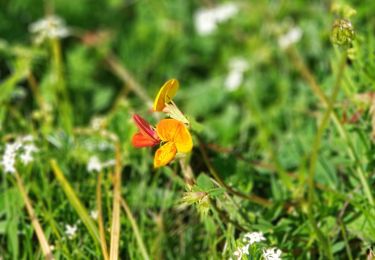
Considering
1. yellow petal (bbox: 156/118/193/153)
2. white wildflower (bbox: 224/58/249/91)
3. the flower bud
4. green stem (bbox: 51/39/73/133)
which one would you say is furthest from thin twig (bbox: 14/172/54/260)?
white wildflower (bbox: 224/58/249/91)

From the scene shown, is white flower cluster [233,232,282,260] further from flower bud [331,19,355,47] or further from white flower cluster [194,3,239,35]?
white flower cluster [194,3,239,35]

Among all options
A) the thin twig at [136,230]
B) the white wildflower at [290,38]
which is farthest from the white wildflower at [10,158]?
the white wildflower at [290,38]

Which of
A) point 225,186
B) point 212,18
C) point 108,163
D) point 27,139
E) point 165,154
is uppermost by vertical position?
point 212,18

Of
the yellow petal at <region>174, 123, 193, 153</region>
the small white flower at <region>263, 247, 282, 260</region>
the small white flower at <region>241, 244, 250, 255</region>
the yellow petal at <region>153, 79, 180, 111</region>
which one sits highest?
the yellow petal at <region>153, 79, 180, 111</region>

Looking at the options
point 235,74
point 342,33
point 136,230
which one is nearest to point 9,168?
point 136,230

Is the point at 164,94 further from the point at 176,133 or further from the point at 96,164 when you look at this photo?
the point at 96,164
